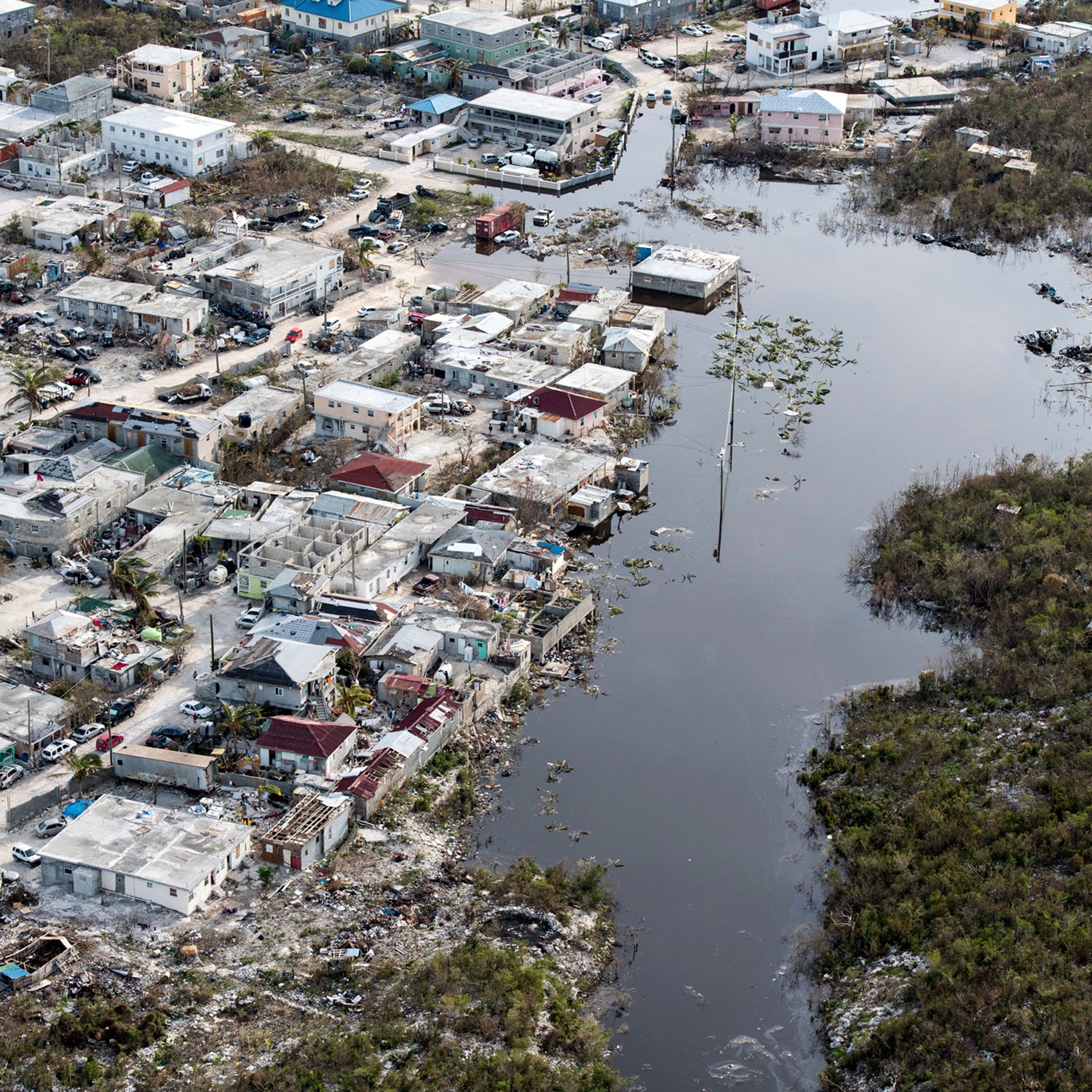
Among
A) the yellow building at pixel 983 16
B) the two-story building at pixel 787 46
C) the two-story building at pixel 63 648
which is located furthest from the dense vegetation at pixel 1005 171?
the two-story building at pixel 63 648

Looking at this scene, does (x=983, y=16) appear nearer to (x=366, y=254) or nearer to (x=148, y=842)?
(x=366, y=254)

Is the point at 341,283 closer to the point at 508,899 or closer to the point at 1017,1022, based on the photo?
the point at 508,899

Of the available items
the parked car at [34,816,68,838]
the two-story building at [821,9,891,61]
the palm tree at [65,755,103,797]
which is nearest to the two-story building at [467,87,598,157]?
the two-story building at [821,9,891,61]

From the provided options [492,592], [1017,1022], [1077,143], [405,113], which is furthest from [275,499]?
[1077,143]

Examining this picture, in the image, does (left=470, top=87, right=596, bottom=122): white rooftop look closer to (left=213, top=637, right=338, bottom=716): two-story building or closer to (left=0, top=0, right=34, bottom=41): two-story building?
(left=0, top=0, right=34, bottom=41): two-story building

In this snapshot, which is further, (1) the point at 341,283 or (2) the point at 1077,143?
(2) the point at 1077,143
